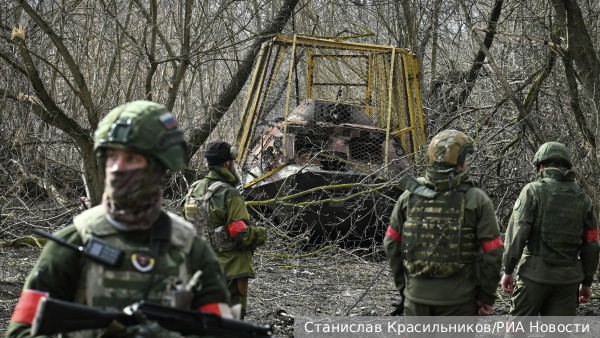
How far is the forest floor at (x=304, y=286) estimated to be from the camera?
7.37 m

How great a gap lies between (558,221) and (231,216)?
2.18m

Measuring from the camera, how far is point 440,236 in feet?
16.3

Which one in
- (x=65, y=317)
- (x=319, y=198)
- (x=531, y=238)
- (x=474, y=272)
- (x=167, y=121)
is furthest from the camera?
(x=319, y=198)

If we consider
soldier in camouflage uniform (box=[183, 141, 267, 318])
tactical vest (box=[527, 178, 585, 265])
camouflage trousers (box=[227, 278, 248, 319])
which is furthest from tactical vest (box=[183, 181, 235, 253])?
tactical vest (box=[527, 178, 585, 265])

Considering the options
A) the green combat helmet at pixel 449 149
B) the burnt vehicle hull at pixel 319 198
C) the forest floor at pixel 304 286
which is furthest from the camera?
the burnt vehicle hull at pixel 319 198

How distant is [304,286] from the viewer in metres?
8.47

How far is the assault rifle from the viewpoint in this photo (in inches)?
87.4

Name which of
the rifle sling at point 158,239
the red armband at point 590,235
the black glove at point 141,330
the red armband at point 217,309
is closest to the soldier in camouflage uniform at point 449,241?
the red armband at point 590,235

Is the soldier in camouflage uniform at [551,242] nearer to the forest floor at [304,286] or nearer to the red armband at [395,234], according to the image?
the red armband at [395,234]

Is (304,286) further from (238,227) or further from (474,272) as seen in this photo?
(474,272)

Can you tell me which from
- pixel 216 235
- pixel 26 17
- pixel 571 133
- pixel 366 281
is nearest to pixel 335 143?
pixel 366 281

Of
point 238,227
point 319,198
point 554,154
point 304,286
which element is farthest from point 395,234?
point 319,198

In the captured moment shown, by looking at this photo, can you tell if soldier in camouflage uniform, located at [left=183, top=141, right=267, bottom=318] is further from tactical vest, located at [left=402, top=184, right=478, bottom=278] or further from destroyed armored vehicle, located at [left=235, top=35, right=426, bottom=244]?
destroyed armored vehicle, located at [left=235, top=35, right=426, bottom=244]

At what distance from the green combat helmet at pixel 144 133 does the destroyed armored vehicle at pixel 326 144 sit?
6.39m
